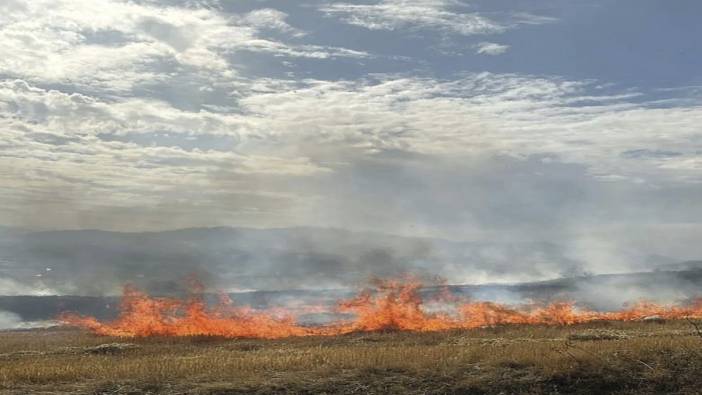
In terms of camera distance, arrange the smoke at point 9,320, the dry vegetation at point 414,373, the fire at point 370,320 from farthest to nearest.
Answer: the smoke at point 9,320, the fire at point 370,320, the dry vegetation at point 414,373

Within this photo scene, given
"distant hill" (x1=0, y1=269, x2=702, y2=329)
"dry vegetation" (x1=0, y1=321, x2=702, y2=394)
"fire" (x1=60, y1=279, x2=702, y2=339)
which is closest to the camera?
"dry vegetation" (x1=0, y1=321, x2=702, y2=394)

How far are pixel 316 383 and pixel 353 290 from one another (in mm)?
99128

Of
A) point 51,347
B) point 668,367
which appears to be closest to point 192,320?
point 51,347

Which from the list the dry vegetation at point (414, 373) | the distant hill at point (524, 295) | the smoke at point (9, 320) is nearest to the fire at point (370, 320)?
the dry vegetation at point (414, 373)

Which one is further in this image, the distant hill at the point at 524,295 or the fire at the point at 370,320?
the distant hill at the point at 524,295

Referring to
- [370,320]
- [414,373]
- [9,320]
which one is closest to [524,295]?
[370,320]

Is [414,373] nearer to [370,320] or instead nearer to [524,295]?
[370,320]

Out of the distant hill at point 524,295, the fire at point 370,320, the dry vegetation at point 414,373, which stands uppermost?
the dry vegetation at point 414,373

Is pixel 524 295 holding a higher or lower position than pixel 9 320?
lower

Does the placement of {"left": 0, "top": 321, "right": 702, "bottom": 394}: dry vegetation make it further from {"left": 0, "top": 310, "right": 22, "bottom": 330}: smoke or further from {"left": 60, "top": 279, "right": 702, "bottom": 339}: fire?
{"left": 0, "top": 310, "right": 22, "bottom": 330}: smoke

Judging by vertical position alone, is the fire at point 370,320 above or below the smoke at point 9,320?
above

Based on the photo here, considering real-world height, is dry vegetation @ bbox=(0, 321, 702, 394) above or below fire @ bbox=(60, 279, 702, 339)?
above

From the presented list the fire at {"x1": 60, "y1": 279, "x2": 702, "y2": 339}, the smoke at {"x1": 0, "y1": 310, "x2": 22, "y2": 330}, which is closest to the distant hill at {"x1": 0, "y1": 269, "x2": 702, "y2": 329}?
the smoke at {"x1": 0, "y1": 310, "x2": 22, "y2": 330}

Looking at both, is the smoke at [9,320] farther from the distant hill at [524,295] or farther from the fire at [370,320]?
the fire at [370,320]
